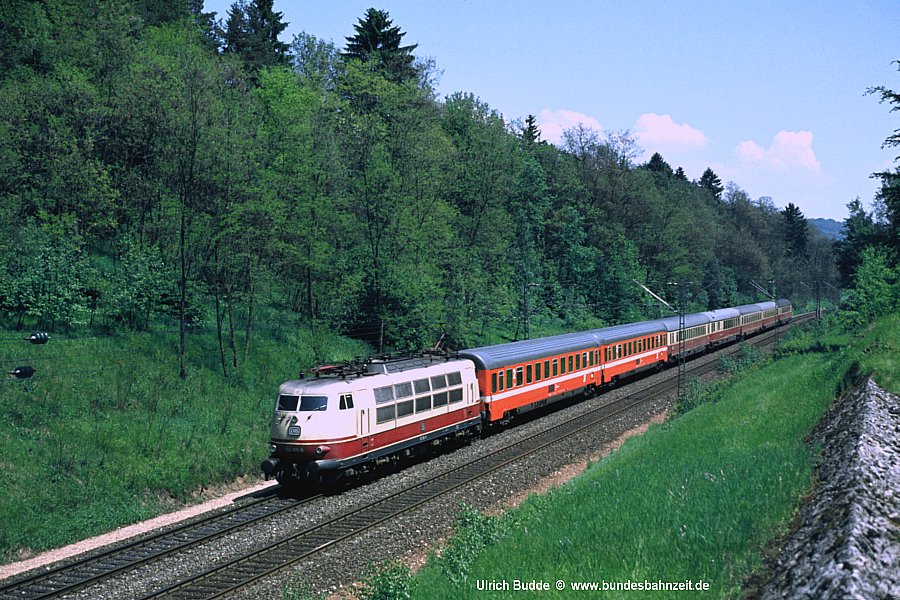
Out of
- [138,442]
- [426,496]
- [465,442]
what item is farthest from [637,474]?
[138,442]

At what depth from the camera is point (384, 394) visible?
2331 cm

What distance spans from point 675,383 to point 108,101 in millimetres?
38626

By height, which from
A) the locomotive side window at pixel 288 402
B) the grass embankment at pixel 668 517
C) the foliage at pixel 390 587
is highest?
the locomotive side window at pixel 288 402

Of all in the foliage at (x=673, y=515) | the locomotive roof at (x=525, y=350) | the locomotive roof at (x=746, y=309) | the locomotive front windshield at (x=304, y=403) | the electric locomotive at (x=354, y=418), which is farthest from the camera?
the locomotive roof at (x=746, y=309)

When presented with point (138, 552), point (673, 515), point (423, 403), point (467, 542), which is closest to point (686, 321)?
point (423, 403)

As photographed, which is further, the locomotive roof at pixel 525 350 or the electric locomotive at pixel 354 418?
the locomotive roof at pixel 525 350

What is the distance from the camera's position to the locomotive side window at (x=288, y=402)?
71.3ft

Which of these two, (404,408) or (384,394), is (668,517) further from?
(404,408)

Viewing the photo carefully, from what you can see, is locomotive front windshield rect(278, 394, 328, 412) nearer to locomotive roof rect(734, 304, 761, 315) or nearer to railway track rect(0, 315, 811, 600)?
railway track rect(0, 315, 811, 600)

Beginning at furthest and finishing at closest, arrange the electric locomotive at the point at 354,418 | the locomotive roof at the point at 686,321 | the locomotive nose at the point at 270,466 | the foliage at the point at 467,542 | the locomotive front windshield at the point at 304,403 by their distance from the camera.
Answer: the locomotive roof at the point at 686,321
the locomotive nose at the point at 270,466
the locomotive front windshield at the point at 304,403
the electric locomotive at the point at 354,418
the foliage at the point at 467,542

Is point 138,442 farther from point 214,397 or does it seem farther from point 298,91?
point 298,91

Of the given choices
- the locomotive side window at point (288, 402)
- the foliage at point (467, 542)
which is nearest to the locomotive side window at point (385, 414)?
the locomotive side window at point (288, 402)

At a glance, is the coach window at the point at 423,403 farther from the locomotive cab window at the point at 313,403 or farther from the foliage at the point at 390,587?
the foliage at the point at 390,587

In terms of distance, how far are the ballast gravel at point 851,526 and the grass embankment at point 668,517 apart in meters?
0.59
